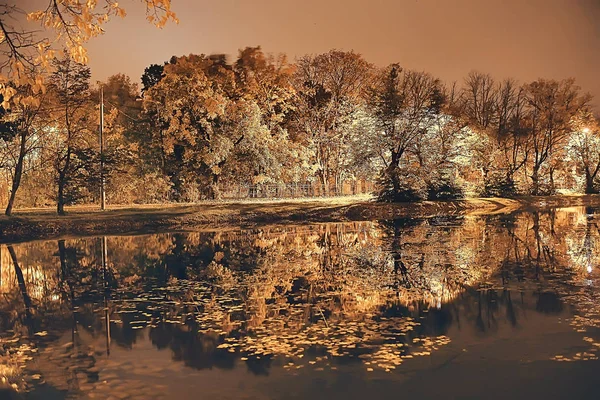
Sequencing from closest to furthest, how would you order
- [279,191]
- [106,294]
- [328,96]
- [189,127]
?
[106,294]
[189,127]
[279,191]
[328,96]

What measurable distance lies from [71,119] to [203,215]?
34.8 feet

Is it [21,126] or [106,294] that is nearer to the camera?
[106,294]

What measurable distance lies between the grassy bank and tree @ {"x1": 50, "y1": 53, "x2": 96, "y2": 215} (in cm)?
249

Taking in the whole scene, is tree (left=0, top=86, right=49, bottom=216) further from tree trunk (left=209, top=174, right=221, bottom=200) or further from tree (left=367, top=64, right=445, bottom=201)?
tree (left=367, top=64, right=445, bottom=201)

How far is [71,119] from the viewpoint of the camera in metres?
41.8

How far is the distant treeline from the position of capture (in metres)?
42.7

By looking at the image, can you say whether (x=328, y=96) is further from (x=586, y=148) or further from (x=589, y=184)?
(x=589, y=184)

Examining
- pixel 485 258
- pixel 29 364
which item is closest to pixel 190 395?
pixel 29 364

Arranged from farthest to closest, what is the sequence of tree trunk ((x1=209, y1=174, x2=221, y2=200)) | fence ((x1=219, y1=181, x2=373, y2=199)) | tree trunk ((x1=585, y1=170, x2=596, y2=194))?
tree trunk ((x1=585, y1=170, x2=596, y2=194))
fence ((x1=219, y1=181, x2=373, y2=199))
tree trunk ((x1=209, y1=174, x2=221, y2=200))

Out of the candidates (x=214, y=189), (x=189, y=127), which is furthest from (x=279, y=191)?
(x=189, y=127)

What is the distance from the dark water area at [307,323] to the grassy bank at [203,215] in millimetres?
11606

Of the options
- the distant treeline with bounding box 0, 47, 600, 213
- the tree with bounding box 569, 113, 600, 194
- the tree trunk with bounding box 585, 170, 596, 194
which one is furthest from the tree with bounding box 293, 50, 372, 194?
the tree trunk with bounding box 585, 170, 596, 194

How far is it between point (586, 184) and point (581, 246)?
173ft

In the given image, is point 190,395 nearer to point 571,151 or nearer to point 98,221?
point 98,221
